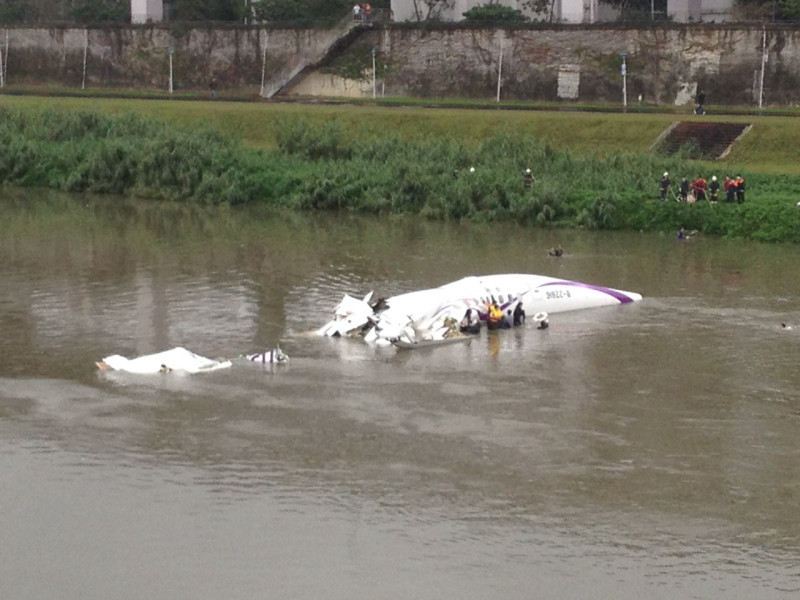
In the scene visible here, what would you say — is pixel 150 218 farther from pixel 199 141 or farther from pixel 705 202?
pixel 705 202

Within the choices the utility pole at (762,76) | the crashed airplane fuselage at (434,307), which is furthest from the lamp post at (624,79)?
the crashed airplane fuselage at (434,307)

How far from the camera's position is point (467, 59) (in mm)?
83000

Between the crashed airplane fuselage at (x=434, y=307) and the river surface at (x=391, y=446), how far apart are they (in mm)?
570

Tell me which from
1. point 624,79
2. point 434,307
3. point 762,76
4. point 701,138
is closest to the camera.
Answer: point 434,307

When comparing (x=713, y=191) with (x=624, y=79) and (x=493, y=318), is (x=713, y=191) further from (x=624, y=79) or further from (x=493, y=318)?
(x=624, y=79)

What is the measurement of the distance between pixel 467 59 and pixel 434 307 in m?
50.3

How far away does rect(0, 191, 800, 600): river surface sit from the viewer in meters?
21.2

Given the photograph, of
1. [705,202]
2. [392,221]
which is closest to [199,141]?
[392,221]

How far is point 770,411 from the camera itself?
28.7m

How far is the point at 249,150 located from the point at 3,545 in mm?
43742

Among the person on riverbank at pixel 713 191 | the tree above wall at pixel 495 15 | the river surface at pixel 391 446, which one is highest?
the tree above wall at pixel 495 15

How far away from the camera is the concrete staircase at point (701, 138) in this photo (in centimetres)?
6125

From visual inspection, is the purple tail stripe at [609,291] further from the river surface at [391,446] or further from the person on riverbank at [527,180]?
the person on riverbank at [527,180]

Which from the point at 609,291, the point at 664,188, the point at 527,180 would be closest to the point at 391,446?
the point at 609,291
